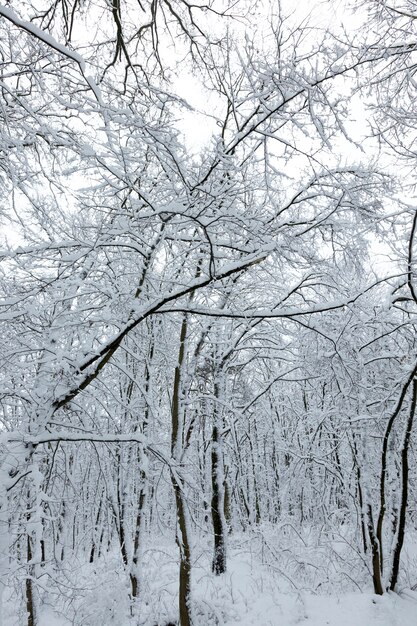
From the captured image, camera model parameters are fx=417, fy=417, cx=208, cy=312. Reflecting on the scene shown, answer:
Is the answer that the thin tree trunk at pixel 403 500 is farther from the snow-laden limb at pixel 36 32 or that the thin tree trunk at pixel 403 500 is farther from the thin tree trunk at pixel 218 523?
the snow-laden limb at pixel 36 32

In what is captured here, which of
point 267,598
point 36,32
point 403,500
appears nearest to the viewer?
point 36,32

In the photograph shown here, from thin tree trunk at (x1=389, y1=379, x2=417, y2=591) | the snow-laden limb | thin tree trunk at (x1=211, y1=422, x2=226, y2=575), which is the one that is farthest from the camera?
thin tree trunk at (x1=211, y1=422, x2=226, y2=575)

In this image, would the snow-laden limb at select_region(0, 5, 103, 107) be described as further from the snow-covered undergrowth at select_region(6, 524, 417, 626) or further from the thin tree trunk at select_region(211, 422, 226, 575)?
the thin tree trunk at select_region(211, 422, 226, 575)

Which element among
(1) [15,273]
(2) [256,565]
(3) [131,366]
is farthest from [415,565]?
(1) [15,273]

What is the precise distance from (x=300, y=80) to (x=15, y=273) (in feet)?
11.0

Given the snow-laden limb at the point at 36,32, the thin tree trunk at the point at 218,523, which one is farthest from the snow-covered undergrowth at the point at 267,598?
the snow-laden limb at the point at 36,32

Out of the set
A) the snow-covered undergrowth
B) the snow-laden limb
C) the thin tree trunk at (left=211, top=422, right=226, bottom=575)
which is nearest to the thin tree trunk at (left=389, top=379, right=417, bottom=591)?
the snow-covered undergrowth

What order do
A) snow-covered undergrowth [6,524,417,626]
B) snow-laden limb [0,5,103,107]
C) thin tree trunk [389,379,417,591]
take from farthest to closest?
1. snow-covered undergrowth [6,524,417,626]
2. thin tree trunk [389,379,417,591]
3. snow-laden limb [0,5,103,107]

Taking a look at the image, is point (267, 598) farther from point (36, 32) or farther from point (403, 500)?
point (36, 32)

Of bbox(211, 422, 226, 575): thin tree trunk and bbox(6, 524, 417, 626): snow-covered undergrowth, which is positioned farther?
bbox(211, 422, 226, 575): thin tree trunk

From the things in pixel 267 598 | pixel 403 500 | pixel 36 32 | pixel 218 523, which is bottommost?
pixel 267 598

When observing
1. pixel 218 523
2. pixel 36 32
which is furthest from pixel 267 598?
pixel 36 32

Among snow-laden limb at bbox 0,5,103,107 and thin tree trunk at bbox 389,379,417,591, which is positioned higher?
snow-laden limb at bbox 0,5,103,107

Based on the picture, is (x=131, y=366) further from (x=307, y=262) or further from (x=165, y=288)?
(x=307, y=262)
